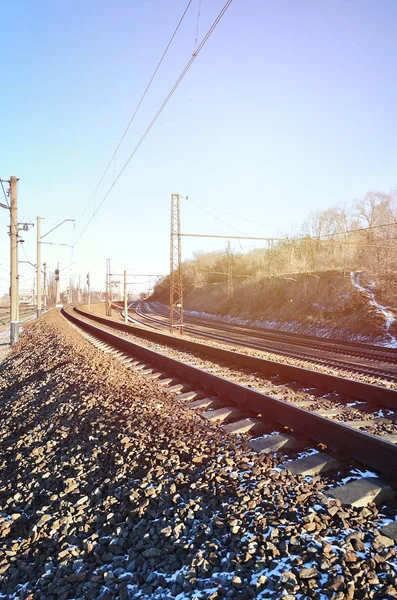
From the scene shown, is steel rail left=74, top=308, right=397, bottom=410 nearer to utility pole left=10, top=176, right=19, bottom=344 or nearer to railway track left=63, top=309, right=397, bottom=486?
railway track left=63, top=309, right=397, bottom=486

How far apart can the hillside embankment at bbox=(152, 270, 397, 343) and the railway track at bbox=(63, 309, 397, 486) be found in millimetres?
13341

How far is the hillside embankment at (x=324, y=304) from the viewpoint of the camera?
21.1 metres

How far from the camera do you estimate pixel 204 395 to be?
647 centimetres

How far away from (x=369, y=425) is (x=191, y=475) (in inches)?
99.4

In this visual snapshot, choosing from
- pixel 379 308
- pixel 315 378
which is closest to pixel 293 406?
pixel 315 378

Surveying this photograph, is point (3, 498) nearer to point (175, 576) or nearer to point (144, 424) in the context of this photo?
point (144, 424)

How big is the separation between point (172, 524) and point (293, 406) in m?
2.23

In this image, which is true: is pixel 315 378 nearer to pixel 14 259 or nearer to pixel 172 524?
pixel 172 524

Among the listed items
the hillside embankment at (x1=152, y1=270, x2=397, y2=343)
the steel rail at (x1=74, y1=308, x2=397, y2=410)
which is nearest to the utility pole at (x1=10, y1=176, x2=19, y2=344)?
the steel rail at (x1=74, y1=308, x2=397, y2=410)

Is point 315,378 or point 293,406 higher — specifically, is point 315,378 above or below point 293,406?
below

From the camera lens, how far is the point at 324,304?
26.7 meters

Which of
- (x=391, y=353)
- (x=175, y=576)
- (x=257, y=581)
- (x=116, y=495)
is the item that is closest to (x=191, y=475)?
(x=116, y=495)

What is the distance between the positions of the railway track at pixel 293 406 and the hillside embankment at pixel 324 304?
13.3 meters

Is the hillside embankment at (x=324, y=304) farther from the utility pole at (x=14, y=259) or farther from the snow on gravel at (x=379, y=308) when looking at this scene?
the utility pole at (x=14, y=259)
